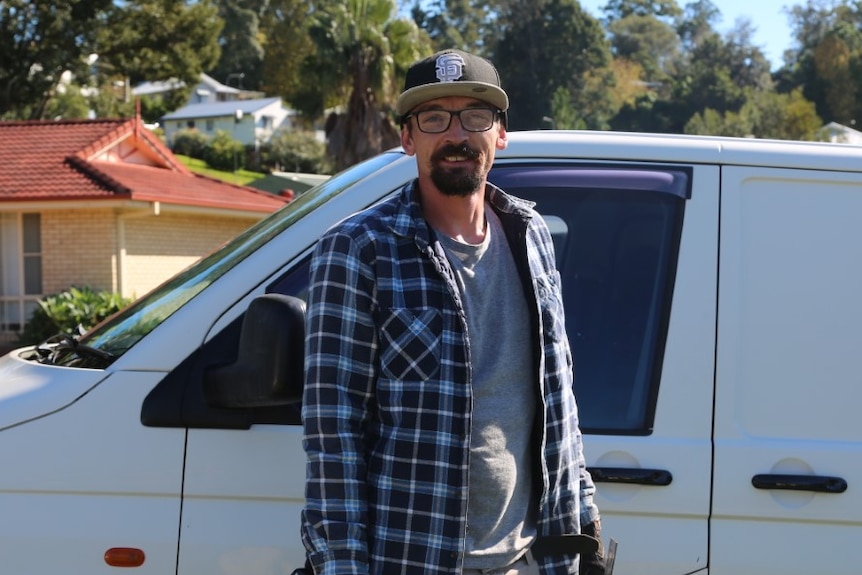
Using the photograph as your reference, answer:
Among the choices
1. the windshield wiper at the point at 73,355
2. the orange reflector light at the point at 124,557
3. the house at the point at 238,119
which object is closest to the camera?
the orange reflector light at the point at 124,557

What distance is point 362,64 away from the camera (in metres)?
30.0

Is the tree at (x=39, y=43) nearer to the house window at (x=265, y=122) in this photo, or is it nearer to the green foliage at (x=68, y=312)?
the green foliage at (x=68, y=312)

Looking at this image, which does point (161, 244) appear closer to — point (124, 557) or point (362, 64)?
point (362, 64)

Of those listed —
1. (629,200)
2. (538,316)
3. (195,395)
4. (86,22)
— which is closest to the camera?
(538,316)

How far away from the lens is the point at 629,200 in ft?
9.98

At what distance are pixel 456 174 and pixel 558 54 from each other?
222ft

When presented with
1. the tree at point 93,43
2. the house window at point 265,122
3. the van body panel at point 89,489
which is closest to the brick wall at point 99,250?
the van body panel at point 89,489

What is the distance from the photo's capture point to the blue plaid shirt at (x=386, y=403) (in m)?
2.01

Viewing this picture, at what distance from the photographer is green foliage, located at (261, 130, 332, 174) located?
187ft

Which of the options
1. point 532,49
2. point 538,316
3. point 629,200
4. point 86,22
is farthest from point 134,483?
point 532,49

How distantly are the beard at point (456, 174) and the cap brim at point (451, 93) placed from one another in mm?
109

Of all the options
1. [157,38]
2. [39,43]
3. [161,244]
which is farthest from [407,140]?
[157,38]

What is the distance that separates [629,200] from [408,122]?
3.29 ft

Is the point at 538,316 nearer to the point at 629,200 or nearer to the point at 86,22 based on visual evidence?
the point at 629,200
